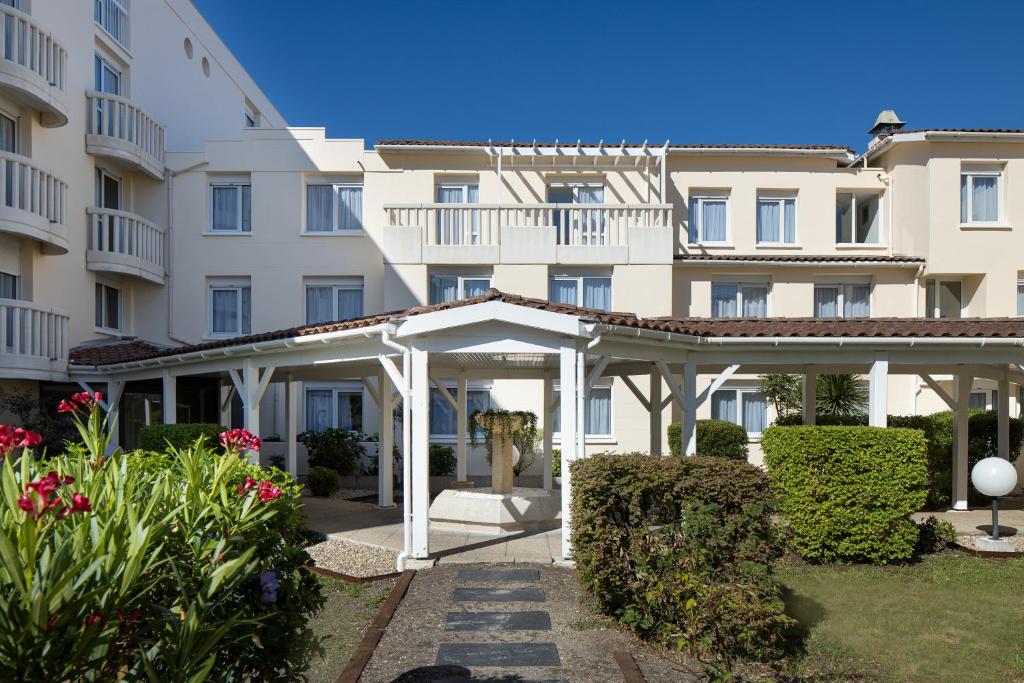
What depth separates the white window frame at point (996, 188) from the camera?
2033 cm

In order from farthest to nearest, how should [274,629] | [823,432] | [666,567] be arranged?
[823,432] < [666,567] < [274,629]

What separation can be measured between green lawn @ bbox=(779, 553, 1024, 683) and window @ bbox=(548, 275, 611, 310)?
1062 cm

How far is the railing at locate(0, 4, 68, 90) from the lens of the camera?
46.8ft

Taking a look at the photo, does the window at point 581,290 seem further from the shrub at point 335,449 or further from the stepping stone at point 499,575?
the stepping stone at point 499,575

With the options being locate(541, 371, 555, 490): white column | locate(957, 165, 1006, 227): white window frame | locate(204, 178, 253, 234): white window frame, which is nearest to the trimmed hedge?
locate(541, 371, 555, 490): white column

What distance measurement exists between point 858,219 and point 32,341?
2166 centimetres

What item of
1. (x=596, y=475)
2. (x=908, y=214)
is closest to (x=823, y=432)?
(x=596, y=475)

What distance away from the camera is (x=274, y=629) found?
12.1 feet

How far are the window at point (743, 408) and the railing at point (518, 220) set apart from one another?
540cm

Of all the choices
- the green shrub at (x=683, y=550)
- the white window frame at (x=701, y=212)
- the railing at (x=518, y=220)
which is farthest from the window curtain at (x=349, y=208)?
the green shrub at (x=683, y=550)

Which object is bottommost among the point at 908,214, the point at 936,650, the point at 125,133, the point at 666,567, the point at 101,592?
the point at 936,650

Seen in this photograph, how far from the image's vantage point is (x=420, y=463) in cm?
996

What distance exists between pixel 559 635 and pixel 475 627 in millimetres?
830

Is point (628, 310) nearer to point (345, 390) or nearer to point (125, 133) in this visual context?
point (345, 390)
